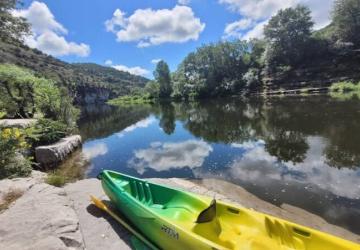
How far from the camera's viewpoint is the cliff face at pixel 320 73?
4841cm

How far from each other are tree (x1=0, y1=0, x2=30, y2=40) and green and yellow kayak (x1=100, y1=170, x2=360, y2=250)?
43.4ft

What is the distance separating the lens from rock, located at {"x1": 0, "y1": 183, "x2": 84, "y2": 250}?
423 cm

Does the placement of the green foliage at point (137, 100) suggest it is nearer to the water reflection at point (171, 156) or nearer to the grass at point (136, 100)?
the grass at point (136, 100)

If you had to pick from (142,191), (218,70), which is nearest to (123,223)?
(142,191)

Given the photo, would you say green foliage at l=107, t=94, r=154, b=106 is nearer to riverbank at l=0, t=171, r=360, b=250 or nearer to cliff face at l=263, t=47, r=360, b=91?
cliff face at l=263, t=47, r=360, b=91

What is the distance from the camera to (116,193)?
6.08 metres

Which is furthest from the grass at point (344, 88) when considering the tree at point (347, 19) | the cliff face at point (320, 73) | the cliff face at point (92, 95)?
the cliff face at point (92, 95)

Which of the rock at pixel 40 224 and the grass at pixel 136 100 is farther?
the grass at pixel 136 100

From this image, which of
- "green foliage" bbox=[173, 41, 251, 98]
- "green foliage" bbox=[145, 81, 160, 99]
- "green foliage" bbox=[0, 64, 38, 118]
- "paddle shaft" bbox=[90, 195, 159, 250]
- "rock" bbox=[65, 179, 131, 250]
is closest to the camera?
"paddle shaft" bbox=[90, 195, 159, 250]

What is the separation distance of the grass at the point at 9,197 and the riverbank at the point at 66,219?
4cm

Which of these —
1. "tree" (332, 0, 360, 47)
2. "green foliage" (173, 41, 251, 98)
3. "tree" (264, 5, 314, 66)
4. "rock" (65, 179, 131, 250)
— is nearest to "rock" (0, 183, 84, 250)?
"rock" (65, 179, 131, 250)

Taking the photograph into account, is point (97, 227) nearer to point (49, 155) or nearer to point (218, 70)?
point (49, 155)

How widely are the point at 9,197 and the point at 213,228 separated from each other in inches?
184

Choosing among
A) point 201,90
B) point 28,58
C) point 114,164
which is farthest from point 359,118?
point 28,58
